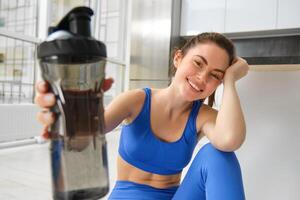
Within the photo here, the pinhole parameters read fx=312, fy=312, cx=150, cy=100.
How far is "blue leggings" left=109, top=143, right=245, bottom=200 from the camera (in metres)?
0.73

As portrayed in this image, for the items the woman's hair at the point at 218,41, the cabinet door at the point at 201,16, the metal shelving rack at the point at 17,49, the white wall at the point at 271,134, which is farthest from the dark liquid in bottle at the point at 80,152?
the cabinet door at the point at 201,16

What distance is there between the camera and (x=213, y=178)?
74 cm

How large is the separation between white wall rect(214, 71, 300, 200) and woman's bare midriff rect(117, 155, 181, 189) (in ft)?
1.12

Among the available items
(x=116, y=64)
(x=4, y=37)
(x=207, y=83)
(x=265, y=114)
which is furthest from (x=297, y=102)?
(x=116, y=64)

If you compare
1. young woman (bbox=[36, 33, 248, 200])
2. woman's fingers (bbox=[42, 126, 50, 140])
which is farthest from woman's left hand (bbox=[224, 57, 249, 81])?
woman's fingers (bbox=[42, 126, 50, 140])

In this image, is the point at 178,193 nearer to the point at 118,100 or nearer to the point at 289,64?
the point at 118,100

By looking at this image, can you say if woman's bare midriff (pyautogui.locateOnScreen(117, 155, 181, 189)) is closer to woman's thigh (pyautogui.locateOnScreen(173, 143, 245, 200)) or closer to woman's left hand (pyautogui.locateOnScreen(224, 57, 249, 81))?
woman's thigh (pyautogui.locateOnScreen(173, 143, 245, 200))

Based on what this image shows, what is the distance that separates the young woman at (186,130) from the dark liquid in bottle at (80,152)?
26 centimetres

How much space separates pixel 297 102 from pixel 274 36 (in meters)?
2.91

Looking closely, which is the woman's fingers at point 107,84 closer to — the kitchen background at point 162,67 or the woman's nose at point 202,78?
the kitchen background at point 162,67

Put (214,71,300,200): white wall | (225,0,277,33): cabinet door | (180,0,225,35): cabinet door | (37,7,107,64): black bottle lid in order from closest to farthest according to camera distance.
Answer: (37,7,107,64): black bottle lid → (214,71,300,200): white wall → (225,0,277,33): cabinet door → (180,0,225,35): cabinet door

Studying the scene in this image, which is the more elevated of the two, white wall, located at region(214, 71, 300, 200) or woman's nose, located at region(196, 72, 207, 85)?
woman's nose, located at region(196, 72, 207, 85)

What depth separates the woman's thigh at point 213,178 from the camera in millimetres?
725

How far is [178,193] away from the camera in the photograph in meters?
0.82
